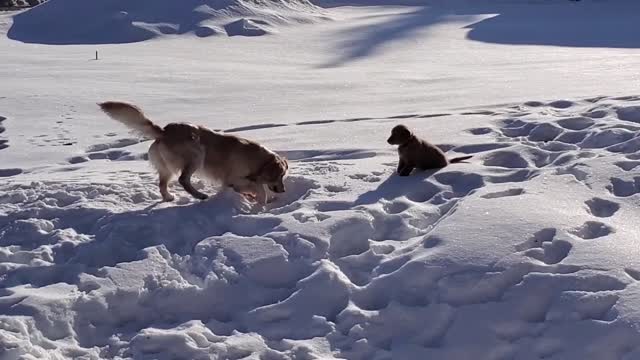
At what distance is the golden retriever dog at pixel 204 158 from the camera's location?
22.3ft

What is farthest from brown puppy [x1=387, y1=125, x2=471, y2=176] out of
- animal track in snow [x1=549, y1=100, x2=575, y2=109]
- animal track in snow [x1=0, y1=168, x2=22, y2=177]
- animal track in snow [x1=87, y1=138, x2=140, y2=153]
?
animal track in snow [x1=0, y1=168, x2=22, y2=177]

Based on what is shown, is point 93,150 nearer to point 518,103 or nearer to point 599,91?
point 518,103

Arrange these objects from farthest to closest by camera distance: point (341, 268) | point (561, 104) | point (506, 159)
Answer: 1. point (561, 104)
2. point (506, 159)
3. point (341, 268)

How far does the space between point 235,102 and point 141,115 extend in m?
5.20

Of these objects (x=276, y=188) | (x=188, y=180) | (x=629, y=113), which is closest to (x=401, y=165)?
(x=276, y=188)

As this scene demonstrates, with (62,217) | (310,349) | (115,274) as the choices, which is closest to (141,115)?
(62,217)

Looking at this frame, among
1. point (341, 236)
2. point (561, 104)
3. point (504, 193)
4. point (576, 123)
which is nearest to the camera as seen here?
point (341, 236)

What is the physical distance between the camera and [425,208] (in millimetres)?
6375

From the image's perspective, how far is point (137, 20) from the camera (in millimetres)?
21234

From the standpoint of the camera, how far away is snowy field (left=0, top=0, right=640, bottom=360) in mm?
4910

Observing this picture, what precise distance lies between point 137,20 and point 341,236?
1638 centimetres

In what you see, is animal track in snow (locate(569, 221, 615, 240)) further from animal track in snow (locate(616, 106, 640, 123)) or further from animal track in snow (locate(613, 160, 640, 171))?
animal track in snow (locate(616, 106, 640, 123))

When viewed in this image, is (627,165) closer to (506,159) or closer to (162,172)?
(506,159)

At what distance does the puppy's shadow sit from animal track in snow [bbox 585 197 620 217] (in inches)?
48.7
